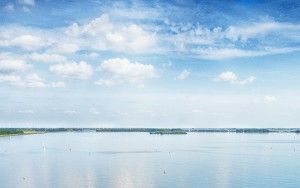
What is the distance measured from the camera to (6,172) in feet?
201

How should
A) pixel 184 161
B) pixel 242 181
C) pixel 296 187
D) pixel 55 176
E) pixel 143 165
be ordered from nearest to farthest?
pixel 296 187, pixel 242 181, pixel 55 176, pixel 143 165, pixel 184 161

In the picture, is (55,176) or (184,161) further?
(184,161)

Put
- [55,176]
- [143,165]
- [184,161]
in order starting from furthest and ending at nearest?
[184,161] < [143,165] < [55,176]

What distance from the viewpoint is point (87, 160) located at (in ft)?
253

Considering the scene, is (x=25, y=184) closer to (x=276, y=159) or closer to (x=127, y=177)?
(x=127, y=177)

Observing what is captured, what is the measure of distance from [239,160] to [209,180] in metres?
25.1

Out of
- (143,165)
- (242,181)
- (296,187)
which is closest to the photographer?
(296,187)

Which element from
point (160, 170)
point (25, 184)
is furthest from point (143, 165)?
point (25, 184)

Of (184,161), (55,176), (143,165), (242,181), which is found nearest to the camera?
(242,181)

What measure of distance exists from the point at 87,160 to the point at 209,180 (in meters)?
30.0

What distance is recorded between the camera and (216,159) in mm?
78250

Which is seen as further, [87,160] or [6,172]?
[87,160]

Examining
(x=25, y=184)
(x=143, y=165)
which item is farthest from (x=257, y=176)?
(x=25, y=184)

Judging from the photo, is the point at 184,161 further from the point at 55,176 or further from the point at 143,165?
the point at 55,176
